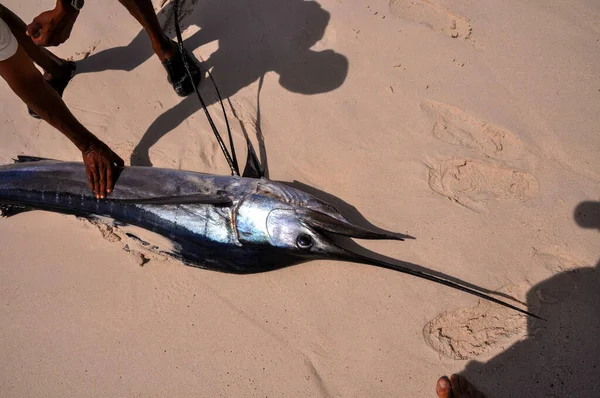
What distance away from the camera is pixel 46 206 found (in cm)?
240

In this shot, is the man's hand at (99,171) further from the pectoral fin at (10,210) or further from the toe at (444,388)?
the toe at (444,388)

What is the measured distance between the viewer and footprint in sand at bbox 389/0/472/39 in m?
2.79

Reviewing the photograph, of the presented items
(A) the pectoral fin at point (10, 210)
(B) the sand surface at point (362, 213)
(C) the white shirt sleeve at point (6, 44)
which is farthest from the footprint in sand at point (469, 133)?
(A) the pectoral fin at point (10, 210)

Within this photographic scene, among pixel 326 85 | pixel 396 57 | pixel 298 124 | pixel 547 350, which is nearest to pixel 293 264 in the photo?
pixel 298 124

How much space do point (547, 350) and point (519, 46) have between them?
2.05 m

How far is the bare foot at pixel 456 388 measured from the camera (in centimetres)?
206

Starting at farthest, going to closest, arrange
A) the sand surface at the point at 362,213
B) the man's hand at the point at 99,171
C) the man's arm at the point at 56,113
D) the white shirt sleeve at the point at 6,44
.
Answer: the man's hand at the point at 99,171
the sand surface at the point at 362,213
the man's arm at the point at 56,113
the white shirt sleeve at the point at 6,44

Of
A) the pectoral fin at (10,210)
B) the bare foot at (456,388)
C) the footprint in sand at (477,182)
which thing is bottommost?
the bare foot at (456,388)

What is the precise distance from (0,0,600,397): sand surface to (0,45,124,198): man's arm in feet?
1.43

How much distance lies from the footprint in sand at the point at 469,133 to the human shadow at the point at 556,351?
2.75 ft

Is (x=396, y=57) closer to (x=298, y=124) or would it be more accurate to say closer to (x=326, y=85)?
(x=326, y=85)

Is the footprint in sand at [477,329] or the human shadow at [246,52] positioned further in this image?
the human shadow at [246,52]

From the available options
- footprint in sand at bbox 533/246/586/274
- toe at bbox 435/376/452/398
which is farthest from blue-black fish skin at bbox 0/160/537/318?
toe at bbox 435/376/452/398

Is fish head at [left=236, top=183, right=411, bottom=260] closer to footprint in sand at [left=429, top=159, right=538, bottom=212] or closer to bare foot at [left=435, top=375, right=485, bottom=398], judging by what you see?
footprint in sand at [left=429, top=159, right=538, bottom=212]
